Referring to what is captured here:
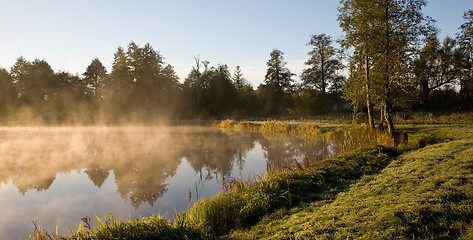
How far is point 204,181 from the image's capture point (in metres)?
9.31

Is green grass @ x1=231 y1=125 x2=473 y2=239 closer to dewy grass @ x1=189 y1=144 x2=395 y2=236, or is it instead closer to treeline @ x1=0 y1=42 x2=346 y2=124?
dewy grass @ x1=189 y1=144 x2=395 y2=236

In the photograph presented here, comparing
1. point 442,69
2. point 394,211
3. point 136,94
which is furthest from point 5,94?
point 442,69

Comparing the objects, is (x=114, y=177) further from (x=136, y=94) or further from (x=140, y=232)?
(x=136, y=94)

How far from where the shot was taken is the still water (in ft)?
22.6

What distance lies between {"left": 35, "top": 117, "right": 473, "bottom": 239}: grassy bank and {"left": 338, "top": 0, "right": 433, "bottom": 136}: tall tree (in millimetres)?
4797

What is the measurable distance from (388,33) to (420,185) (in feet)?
33.1

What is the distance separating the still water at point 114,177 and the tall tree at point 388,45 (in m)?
3.84

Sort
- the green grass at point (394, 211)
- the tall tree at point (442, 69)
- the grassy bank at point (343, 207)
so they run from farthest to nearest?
the tall tree at point (442, 69) < the grassy bank at point (343, 207) < the green grass at point (394, 211)

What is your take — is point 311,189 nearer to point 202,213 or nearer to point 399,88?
point 202,213

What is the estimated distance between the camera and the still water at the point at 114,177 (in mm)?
6879

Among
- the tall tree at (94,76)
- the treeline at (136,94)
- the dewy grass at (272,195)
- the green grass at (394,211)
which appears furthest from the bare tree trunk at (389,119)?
the tall tree at (94,76)

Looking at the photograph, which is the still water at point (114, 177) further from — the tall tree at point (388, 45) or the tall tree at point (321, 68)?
the tall tree at point (321, 68)

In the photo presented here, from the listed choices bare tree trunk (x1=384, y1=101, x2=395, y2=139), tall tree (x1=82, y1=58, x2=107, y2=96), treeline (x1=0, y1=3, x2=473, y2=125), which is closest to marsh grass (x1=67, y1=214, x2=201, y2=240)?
bare tree trunk (x1=384, y1=101, x2=395, y2=139)

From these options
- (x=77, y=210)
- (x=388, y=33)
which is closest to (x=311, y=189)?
(x=77, y=210)
